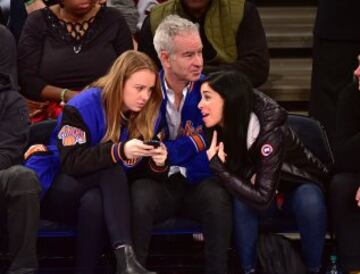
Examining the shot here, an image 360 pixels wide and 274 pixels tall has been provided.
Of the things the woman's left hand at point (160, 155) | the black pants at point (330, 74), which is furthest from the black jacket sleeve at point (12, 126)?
the black pants at point (330, 74)

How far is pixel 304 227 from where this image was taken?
4.02 meters

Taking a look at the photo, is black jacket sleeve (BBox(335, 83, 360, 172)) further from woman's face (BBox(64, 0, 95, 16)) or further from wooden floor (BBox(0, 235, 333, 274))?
woman's face (BBox(64, 0, 95, 16))

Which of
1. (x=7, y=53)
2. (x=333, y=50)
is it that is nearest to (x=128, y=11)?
(x=7, y=53)

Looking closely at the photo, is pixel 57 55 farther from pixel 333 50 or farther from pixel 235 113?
pixel 333 50

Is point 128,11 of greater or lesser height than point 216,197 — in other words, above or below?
above

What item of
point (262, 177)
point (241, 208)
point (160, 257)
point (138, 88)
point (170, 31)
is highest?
point (170, 31)

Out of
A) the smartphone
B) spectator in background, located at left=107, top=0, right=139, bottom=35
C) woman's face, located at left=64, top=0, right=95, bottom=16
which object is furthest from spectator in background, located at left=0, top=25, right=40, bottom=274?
spectator in background, located at left=107, top=0, right=139, bottom=35

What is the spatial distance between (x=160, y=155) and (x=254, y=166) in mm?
400

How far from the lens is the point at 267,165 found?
3984mm

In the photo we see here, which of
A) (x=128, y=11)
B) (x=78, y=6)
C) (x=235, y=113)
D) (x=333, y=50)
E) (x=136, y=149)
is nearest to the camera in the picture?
(x=136, y=149)

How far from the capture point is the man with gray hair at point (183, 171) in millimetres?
3957

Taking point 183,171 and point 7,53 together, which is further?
point 7,53

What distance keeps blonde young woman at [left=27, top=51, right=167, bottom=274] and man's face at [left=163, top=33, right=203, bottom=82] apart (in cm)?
17

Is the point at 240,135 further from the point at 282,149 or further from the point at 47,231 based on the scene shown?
the point at 47,231
